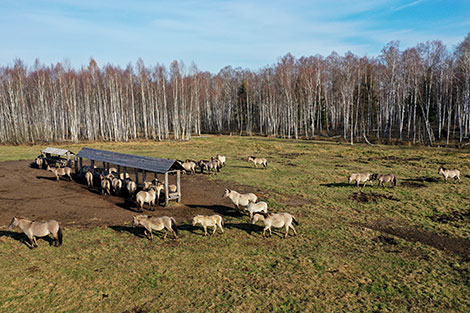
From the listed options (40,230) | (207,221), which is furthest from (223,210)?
(40,230)

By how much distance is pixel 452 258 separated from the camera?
1168cm

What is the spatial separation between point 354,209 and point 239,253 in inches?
362

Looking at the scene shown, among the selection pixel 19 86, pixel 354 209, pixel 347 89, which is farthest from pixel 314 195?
pixel 19 86

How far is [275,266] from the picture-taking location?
433 inches

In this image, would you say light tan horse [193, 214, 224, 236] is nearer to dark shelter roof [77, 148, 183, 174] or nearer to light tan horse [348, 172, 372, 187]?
dark shelter roof [77, 148, 183, 174]

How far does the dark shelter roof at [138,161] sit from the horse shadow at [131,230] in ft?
14.0

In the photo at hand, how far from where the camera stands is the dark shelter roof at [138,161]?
18547 millimetres

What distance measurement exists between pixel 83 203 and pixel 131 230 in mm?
6412

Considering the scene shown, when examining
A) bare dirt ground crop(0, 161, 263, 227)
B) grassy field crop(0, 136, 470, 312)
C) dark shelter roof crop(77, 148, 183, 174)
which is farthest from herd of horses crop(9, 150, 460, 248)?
dark shelter roof crop(77, 148, 183, 174)

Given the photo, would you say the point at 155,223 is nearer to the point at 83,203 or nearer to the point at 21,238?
the point at 21,238

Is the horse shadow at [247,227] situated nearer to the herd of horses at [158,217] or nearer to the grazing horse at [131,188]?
the herd of horses at [158,217]

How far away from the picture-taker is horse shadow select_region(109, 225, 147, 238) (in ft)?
46.0

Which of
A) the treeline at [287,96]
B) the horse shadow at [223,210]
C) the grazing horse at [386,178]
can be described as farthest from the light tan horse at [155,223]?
the treeline at [287,96]

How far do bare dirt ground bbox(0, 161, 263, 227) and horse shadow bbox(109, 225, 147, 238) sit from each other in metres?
0.60
